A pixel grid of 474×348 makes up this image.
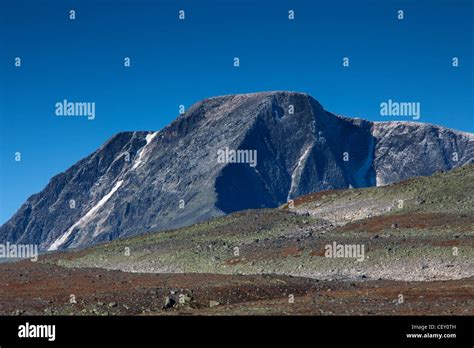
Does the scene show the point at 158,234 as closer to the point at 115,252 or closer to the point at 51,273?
the point at 115,252

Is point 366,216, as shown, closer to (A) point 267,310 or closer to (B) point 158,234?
(B) point 158,234

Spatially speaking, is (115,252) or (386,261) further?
(115,252)
